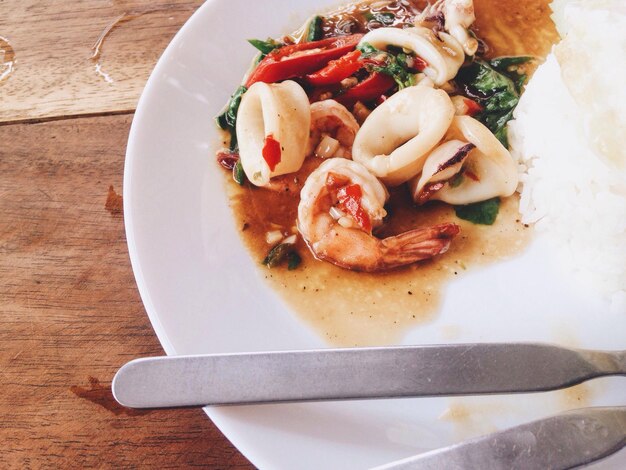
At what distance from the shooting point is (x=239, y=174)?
97.1 inches

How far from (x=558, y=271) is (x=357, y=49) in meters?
1.37

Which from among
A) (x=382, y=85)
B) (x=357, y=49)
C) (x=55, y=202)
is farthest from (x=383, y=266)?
(x=55, y=202)

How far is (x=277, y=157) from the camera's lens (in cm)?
234

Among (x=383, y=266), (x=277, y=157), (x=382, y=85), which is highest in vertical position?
(x=382, y=85)

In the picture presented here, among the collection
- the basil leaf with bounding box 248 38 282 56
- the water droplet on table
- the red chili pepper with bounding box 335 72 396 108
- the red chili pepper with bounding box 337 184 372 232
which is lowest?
the water droplet on table

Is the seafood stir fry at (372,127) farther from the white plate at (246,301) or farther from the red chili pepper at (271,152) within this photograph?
the white plate at (246,301)

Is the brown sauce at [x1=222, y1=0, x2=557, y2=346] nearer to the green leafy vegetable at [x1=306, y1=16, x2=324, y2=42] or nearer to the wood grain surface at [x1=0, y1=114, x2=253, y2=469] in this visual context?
the wood grain surface at [x1=0, y1=114, x2=253, y2=469]

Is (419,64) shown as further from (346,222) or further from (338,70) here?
(346,222)

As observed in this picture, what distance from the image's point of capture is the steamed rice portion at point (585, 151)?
2.15 m

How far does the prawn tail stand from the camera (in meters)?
2.23

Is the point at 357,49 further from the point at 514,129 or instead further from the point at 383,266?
the point at 383,266

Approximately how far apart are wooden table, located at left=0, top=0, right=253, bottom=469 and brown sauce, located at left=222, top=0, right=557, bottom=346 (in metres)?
0.57

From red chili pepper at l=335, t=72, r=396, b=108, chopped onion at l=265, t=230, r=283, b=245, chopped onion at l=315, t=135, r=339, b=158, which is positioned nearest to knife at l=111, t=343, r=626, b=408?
chopped onion at l=265, t=230, r=283, b=245

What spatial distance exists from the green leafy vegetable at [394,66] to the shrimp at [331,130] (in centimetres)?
30
